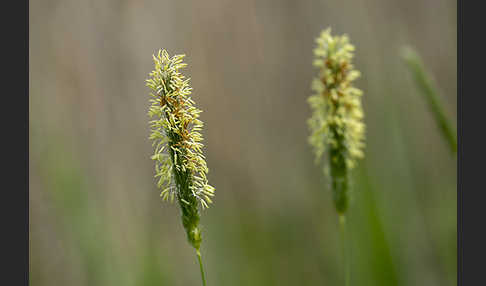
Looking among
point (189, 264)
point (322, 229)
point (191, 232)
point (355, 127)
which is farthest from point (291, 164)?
point (191, 232)

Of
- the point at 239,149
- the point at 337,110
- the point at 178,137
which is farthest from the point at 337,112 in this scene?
the point at 239,149

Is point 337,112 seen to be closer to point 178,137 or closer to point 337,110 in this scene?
point 337,110

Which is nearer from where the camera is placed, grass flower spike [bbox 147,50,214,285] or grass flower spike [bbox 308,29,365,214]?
grass flower spike [bbox 147,50,214,285]
